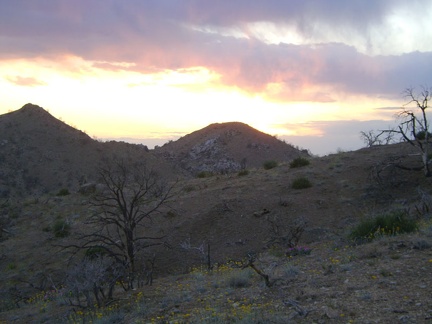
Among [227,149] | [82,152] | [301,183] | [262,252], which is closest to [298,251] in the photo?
[262,252]

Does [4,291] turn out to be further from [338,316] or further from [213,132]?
[213,132]

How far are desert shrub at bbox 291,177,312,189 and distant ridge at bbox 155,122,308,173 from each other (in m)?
26.1

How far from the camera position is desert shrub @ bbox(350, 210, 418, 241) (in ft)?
38.9

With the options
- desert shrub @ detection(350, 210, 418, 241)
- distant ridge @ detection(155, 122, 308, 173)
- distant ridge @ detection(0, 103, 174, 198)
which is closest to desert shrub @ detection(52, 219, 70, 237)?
distant ridge @ detection(0, 103, 174, 198)

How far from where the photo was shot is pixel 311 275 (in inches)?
375

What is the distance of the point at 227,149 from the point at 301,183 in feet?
110

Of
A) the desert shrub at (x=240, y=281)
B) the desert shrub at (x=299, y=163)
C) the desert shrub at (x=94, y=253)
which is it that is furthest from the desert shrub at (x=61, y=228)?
the desert shrub at (x=240, y=281)

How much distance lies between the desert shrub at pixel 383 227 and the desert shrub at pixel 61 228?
669 inches

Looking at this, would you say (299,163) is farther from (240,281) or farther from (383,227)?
(240,281)

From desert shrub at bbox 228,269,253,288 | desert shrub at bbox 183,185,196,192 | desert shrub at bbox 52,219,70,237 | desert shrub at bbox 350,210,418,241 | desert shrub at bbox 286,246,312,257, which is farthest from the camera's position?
desert shrub at bbox 183,185,196,192

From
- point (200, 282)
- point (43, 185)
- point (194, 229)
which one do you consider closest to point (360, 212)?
point (194, 229)

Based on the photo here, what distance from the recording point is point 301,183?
24.7m

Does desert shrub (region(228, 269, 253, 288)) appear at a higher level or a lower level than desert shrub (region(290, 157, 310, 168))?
lower

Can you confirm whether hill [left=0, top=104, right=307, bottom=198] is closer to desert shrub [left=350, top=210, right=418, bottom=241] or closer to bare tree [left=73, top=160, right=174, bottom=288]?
bare tree [left=73, top=160, right=174, bottom=288]
